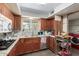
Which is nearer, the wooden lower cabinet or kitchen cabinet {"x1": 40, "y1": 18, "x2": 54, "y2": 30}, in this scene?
the wooden lower cabinet

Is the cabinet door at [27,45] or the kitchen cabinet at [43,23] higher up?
the kitchen cabinet at [43,23]

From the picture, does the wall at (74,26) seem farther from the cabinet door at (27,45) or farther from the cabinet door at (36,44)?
the cabinet door at (27,45)

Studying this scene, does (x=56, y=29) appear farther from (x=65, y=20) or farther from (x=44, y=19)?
(x=44, y=19)

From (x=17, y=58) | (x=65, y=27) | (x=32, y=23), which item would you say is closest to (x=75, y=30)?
(x=65, y=27)

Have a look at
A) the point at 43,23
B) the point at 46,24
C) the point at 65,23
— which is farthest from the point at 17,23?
the point at 65,23

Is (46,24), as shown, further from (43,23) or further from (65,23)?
(65,23)

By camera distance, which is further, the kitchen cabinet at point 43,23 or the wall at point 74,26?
the kitchen cabinet at point 43,23

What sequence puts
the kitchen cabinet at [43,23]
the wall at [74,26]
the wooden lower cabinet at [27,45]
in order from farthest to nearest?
the kitchen cabinet at [43,23] < the wall at [74,26] < the wooden lower cabinet at [27,45]

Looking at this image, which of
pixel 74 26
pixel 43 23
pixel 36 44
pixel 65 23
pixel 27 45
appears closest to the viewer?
pixel 27 45

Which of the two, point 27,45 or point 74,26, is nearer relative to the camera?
point 27,45

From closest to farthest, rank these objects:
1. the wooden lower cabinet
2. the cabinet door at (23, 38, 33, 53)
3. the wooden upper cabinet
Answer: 1. the wooden lower cabinet
2. the cabinet door at (23, 38, 33, 53)
3. the wooden upper cabinet

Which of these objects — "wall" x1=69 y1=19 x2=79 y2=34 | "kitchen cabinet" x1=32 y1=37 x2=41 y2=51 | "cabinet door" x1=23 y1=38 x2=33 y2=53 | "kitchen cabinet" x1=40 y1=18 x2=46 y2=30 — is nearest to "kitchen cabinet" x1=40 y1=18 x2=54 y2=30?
"kitchen cabinet" x1=40 y1=18 x2=46 y2=30

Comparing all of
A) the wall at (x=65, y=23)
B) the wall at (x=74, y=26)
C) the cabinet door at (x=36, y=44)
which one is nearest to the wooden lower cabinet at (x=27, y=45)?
the cabinet door at (x=36, y=44)

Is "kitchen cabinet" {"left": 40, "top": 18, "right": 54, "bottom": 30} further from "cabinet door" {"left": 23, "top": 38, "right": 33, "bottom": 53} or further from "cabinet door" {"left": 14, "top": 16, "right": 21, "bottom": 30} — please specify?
"cabinet door" {"left": 23, "top": 38, "right": 33, "bottom": 53}
